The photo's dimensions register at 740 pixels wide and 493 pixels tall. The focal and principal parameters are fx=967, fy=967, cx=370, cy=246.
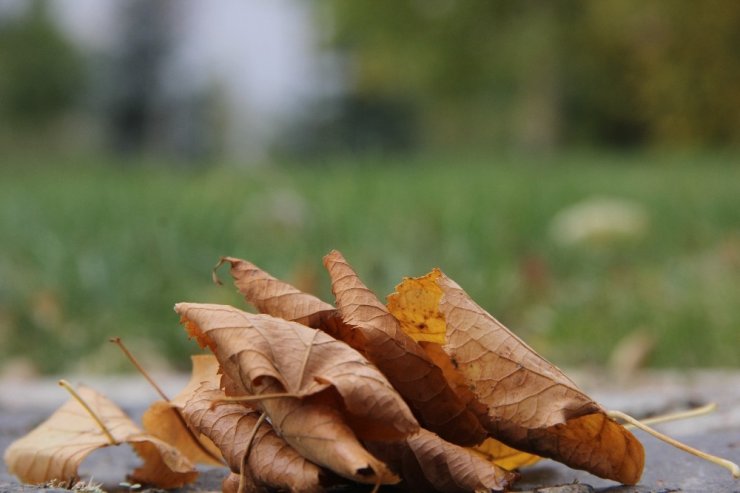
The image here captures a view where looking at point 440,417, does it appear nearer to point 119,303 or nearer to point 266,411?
point 266,411

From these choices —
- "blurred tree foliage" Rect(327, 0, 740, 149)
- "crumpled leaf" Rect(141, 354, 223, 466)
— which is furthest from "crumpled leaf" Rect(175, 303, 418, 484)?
"blurred tree foliage" Rect(327, 0, 740, 149)

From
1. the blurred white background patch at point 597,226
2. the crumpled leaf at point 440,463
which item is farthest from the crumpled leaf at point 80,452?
the blurred white background patch at point 597,226

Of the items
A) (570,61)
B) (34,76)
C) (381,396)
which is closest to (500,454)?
(381,396)

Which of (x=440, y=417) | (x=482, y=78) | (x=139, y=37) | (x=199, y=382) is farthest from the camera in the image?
(x=139, y=37)

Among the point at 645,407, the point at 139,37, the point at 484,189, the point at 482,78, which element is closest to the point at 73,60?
the point at 139,37

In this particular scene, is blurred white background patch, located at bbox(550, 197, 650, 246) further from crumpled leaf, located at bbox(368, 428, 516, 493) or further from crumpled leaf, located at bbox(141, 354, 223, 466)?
Answer: crumpled leaf, located at bbox(368, 428, 516, 493)

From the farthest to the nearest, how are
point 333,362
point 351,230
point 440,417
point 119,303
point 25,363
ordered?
point 351,230, point 119,303, point 25,363, point 440,417, point 333,362

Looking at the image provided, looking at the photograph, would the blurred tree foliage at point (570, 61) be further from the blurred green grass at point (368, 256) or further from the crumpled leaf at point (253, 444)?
the crumpled leaf at point (253, 444)

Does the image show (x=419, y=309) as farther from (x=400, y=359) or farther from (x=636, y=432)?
(x=636, y=432)
